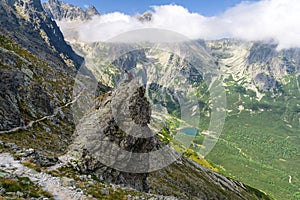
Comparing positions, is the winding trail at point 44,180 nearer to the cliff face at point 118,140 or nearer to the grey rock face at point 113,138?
the cliff face at point 118,140

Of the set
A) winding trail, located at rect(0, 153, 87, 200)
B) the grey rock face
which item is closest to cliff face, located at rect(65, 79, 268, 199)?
the grey rock face

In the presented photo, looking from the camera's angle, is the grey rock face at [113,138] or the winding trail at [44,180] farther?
the grey rock face at [113,138]

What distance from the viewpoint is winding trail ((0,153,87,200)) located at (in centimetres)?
2590

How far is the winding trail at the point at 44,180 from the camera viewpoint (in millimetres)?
25903

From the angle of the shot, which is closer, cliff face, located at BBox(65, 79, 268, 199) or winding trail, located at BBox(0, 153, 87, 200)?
winding trail, located at BBox(0, 153, 87, 200)

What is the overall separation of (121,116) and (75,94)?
83.1 m

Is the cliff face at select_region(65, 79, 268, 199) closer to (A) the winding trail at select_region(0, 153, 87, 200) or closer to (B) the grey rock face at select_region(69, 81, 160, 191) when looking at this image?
(B) the grey rock face at select_region(69, 81, 160, 191)

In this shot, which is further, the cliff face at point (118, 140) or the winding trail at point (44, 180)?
the cliff face at point (118, 140)

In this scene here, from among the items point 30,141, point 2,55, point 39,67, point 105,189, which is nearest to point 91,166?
point 105,189

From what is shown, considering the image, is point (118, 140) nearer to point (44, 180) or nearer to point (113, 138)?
point (113, 138)

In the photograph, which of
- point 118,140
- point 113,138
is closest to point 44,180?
point 113,138

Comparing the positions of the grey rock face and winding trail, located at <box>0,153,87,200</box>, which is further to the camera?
the grey rock face

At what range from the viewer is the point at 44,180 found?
27.6 metres

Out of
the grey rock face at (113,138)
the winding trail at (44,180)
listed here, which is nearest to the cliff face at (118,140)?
the grey rock face at (113,138)
